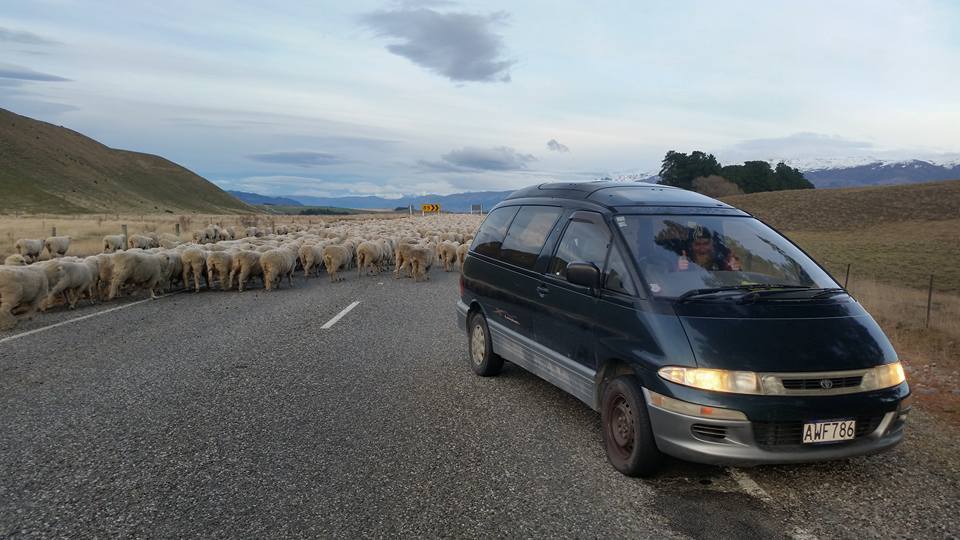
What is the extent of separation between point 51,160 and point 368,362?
147 metres

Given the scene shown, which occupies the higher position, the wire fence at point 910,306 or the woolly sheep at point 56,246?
the woolly sheep at point 56,246

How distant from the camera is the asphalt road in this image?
3.56m

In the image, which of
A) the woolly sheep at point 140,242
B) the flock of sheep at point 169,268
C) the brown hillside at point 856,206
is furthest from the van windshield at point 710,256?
the brown hillside at point 856,206

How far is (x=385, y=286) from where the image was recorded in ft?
48.8

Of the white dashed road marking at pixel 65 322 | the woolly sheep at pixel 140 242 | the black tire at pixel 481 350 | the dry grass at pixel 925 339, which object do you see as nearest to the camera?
the dry grass at pixel 925 339

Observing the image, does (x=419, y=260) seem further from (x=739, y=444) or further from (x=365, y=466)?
(x=739, y=444)

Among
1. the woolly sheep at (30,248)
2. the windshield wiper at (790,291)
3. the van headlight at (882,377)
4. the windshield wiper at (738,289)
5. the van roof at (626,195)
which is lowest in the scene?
the woolly sheep at (30,248)

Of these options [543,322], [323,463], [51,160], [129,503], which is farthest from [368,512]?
[51,160]

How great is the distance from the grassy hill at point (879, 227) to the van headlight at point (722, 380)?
18562mm

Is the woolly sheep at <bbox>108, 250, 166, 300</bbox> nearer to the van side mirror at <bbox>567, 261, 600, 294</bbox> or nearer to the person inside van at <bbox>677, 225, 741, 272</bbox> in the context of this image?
the van side mirror at <bbox>567, 261, 600, 294</bbox>

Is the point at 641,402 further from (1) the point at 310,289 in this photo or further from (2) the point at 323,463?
(1) the point at 310,289

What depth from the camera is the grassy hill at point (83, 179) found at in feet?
348

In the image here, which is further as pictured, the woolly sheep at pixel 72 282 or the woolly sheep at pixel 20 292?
the woolly sheep at pixel 72 282

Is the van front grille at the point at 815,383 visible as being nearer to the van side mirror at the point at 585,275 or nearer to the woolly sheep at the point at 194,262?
the van side mirror at the point at 585,275
